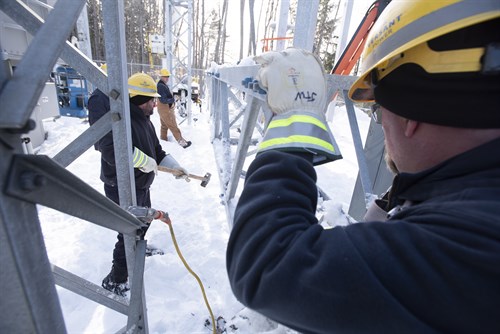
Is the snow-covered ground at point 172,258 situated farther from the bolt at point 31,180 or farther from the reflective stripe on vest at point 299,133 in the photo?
the bolt at point 31,180

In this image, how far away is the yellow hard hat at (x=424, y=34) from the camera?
2.20 feet

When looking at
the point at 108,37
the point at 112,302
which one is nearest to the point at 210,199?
the point at 112,302

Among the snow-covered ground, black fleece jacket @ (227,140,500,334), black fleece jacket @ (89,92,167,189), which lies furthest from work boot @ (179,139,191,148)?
black fleece jacket @ (227,140,500,334)

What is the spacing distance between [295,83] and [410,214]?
0.55 metres

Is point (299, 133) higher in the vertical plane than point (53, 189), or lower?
higher

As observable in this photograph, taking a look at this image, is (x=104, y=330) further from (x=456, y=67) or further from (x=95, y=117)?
(x=456, y=67)

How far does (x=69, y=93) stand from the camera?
10.3 metres

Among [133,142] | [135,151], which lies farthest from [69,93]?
[135,151]

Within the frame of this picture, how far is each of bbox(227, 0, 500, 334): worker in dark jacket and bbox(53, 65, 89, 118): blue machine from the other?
11464mm

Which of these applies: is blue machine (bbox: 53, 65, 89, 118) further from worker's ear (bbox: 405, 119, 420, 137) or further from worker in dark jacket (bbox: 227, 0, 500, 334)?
worker's ear (bbox: 405, 119, 420, 137)

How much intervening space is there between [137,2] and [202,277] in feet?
108

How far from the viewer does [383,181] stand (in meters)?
3.51

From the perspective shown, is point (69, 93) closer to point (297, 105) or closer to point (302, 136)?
point (297, 105)

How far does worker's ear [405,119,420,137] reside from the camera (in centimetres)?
81
